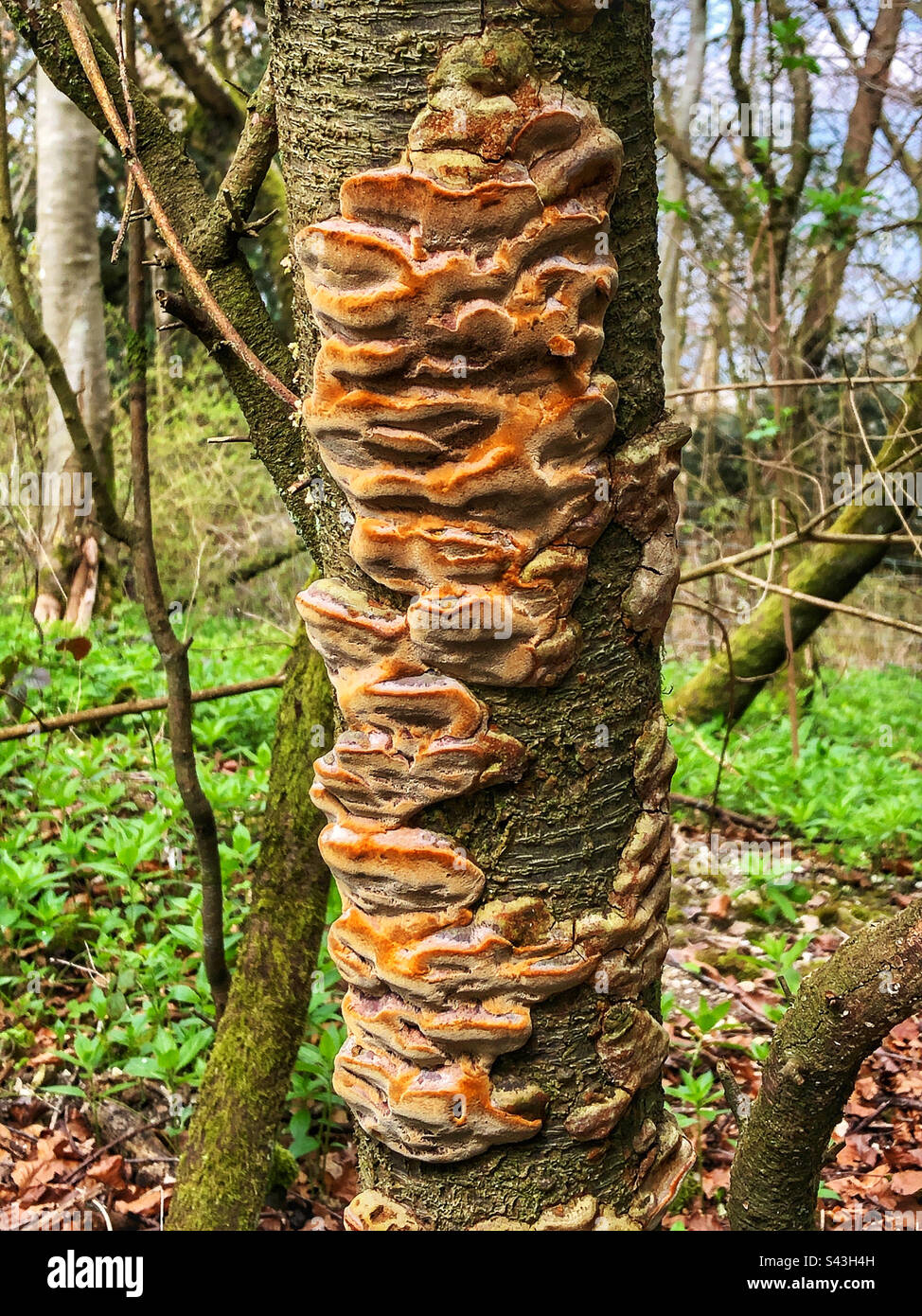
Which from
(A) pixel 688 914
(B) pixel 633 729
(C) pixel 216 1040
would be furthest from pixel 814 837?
(B) pixel 633 729

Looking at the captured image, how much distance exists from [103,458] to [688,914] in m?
4.17

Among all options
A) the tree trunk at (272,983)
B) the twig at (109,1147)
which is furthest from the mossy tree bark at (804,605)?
the twig at (109,1147)

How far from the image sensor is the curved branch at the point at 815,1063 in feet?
3.83

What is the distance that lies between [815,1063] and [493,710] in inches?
24.1

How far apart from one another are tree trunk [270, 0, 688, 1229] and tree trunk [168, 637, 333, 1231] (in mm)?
886

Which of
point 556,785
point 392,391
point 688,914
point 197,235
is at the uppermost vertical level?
point 197,235

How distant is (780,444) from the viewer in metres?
5.70

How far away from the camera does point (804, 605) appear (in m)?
4.94

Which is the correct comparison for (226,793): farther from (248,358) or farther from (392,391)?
(392,391)
